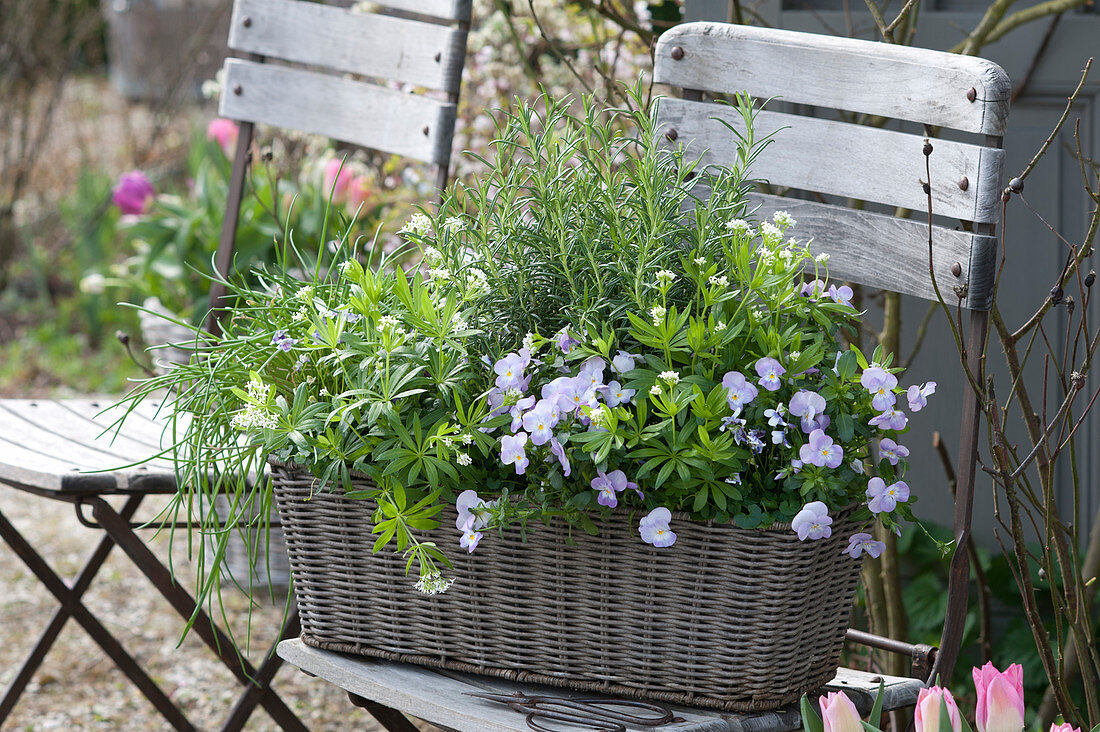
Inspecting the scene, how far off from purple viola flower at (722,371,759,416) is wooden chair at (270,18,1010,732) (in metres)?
0.31

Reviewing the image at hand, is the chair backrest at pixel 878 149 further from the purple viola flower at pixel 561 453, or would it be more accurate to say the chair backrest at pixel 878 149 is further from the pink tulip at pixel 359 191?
the pink tulip at pixel 359 191

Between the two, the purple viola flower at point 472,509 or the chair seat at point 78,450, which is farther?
the chair seat at point 78,450

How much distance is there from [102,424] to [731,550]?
1224mm

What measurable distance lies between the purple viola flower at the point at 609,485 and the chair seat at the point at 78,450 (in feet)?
1.67

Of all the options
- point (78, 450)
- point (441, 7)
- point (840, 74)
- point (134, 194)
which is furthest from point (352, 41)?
point (134, 194)

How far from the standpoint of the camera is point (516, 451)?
3.38ft

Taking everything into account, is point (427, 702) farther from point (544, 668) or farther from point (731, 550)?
point (731, 550)

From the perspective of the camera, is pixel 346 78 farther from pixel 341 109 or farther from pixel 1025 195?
pixel 1025 195

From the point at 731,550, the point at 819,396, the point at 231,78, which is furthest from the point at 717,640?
the point at 231,78

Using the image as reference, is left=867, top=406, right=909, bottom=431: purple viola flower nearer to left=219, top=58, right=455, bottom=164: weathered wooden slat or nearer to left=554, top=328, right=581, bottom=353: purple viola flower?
left=554, top=328, right=581, bottom=353: purple viola flower

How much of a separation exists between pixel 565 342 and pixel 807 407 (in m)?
0.24

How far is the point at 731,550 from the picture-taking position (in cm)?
106

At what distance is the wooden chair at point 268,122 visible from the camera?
158 centimetres

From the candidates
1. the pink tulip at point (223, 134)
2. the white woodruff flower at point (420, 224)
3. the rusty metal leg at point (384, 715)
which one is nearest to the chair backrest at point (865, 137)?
the white woodruff flower at point (420, 224)
